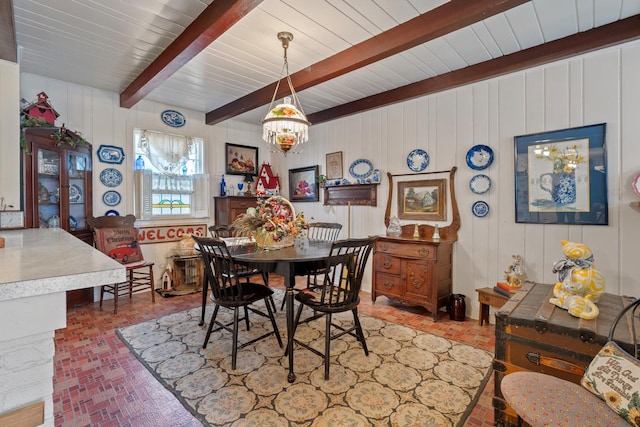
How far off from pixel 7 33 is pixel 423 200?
13.3 ft

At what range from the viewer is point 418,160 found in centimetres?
376

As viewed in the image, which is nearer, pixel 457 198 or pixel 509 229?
pixel 509 229

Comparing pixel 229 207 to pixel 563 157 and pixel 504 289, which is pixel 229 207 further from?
pixel 563 157

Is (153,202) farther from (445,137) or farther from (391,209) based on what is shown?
(445,137)

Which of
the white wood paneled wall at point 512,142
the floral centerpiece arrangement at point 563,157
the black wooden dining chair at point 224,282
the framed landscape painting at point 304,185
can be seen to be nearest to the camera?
the black wooden dining chair at point 224,282

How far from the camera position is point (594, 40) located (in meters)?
2.42

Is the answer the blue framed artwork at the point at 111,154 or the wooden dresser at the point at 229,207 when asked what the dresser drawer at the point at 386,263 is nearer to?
the wooden dresser at the point at 229,207

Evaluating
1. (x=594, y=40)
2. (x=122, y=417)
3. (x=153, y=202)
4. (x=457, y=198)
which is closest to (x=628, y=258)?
(x=457, y=198)

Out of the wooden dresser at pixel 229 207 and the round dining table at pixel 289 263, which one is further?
the wooden dresser at pixel 229 207

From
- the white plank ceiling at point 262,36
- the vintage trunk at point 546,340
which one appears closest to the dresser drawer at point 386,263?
the vintage trunk at point 546,340

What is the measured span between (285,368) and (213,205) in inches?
131

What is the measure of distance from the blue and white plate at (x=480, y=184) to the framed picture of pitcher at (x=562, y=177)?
273mm

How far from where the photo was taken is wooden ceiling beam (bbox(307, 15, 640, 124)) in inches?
91.7

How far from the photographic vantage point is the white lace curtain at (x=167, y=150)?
4223mm
